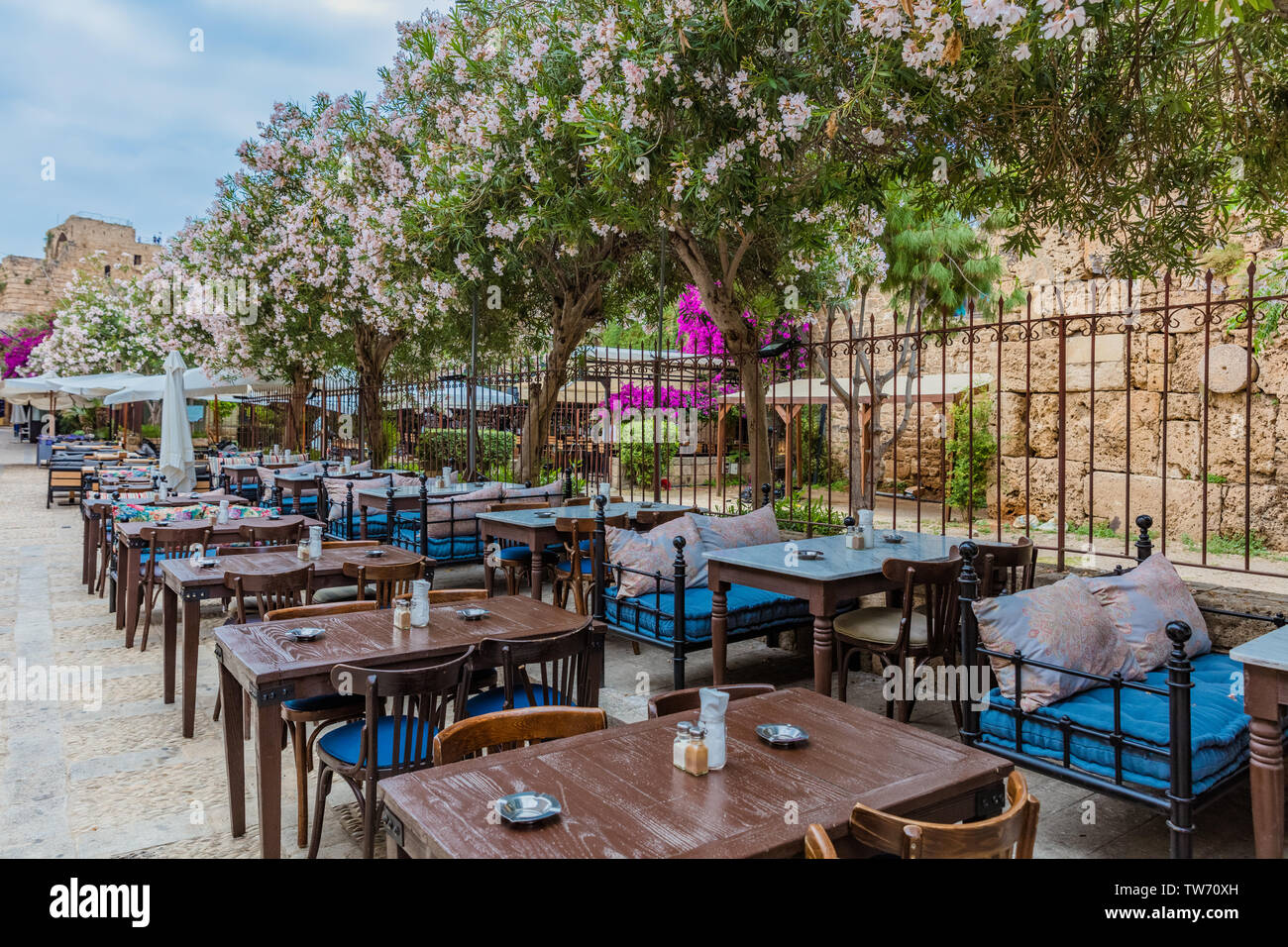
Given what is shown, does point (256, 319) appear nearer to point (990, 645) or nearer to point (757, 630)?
point (757, 630)

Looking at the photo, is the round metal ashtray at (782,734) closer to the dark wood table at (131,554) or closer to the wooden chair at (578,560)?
the wooden chair at (578,560)

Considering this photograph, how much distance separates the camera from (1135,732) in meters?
3.02

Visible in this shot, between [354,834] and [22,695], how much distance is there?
3.15 metres

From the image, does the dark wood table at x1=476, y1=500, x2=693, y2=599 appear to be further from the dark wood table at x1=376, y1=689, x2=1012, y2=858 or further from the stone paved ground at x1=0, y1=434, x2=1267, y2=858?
the dark wood table at x1=376, y1=689, x2=1012, y2=858

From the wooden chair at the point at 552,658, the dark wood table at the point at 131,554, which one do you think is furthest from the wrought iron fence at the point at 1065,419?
the dark wood table at the point at 131,554

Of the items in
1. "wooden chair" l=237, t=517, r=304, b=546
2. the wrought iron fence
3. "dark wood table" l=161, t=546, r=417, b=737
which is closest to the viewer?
"dark wood table" l=161, t=546, r=417, b=737

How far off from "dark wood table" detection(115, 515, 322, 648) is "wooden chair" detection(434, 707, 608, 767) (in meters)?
3.95

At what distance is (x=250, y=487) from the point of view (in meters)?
13.5

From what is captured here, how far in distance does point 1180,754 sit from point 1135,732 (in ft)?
0.90

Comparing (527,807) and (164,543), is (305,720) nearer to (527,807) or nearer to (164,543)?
(527,807)

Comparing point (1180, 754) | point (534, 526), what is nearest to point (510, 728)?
point (1180, 754)

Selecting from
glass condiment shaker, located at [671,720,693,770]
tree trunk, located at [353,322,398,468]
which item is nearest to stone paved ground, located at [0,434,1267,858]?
glass condiment shaker, located at [671,720,693,770]

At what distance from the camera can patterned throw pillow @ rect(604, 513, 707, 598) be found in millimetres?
5340
